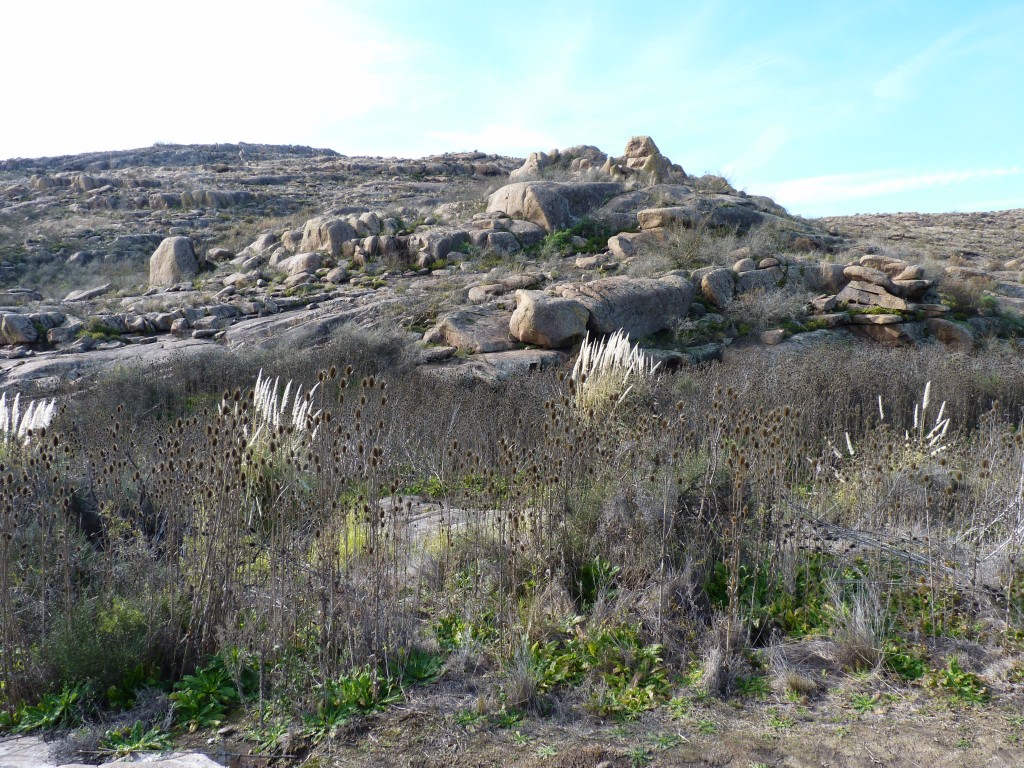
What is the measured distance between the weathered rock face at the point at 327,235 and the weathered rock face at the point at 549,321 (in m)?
8.51

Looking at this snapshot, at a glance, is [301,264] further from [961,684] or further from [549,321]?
[961,684]

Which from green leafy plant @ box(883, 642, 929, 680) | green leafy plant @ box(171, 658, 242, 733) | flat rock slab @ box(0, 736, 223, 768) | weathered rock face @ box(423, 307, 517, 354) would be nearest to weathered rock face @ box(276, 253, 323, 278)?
weathered rock face @ box(423, 307, 517, 354)

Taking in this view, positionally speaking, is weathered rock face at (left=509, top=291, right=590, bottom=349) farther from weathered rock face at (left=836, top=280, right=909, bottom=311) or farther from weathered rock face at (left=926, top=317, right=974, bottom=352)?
weathered rock face at (left=926, top=317, right=974, bottom=352)

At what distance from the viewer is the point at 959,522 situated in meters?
5.01

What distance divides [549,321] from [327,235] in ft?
32.0

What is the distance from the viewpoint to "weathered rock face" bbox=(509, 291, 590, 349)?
1337cm

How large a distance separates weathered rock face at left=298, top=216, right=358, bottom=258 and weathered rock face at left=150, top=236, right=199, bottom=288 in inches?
128

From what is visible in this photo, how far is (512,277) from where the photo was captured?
16.6m

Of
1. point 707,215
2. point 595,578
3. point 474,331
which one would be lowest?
point 595,578

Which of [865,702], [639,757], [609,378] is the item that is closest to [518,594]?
[639,757]

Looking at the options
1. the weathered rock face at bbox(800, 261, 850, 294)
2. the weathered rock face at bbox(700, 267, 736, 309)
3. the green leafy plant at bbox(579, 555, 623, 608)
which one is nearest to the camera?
the green leafy plant at bbox(579, 555, 623, 608)

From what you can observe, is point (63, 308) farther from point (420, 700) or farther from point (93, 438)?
point (420, 700)

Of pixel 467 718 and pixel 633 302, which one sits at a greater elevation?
pixel 633 302

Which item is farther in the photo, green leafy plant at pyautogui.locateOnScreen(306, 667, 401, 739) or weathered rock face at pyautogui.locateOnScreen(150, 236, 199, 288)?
weathered rock face at pyautogui.locateOnScreen(150, 236, 199, 288)
